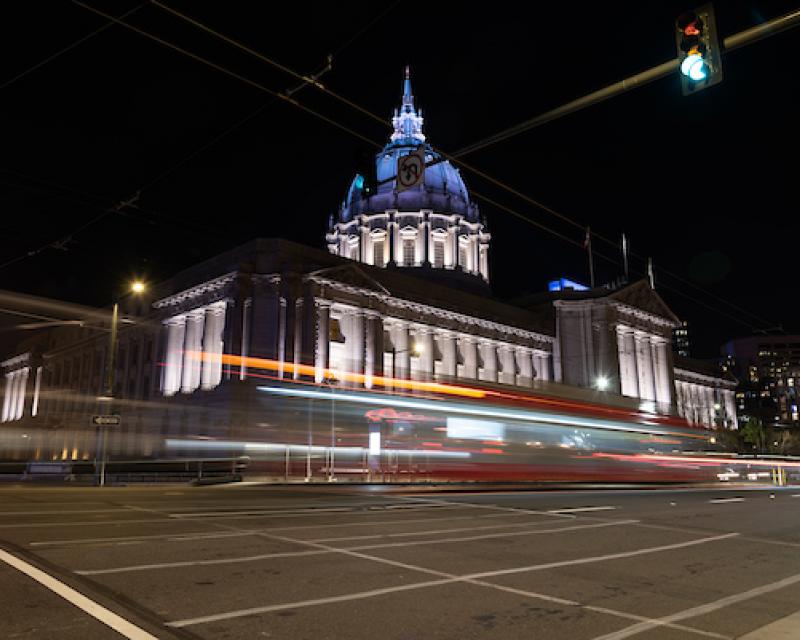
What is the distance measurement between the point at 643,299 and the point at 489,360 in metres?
24.6

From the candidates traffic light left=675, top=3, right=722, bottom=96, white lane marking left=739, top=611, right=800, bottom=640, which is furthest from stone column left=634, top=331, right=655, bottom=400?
white lane marking left=739, top=611, right=800, bottom=640

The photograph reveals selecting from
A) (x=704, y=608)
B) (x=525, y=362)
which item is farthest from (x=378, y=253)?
(x=704, y=608)

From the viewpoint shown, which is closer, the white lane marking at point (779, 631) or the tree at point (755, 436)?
the white lane marking at point (779, 631)

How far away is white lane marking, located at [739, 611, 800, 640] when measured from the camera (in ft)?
18.0

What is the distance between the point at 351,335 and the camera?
62.9 metres

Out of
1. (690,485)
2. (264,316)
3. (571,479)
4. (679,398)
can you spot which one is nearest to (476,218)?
(679,398)

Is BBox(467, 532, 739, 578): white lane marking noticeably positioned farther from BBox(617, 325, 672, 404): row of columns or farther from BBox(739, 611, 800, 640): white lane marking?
BBox(617, 325, 672, 404): row of columns

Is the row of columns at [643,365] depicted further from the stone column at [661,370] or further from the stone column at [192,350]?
the stone column at [192,350]

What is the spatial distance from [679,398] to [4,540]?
11017 cm

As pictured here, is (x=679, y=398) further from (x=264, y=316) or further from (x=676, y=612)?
(x=676, y=612)

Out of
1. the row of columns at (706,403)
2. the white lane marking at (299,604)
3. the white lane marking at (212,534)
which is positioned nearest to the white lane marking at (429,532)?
the white lane marking at (212,534)

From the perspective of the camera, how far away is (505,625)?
571 centimetres

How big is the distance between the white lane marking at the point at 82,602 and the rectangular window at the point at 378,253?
3452 inches

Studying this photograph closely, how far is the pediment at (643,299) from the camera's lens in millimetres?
83750
